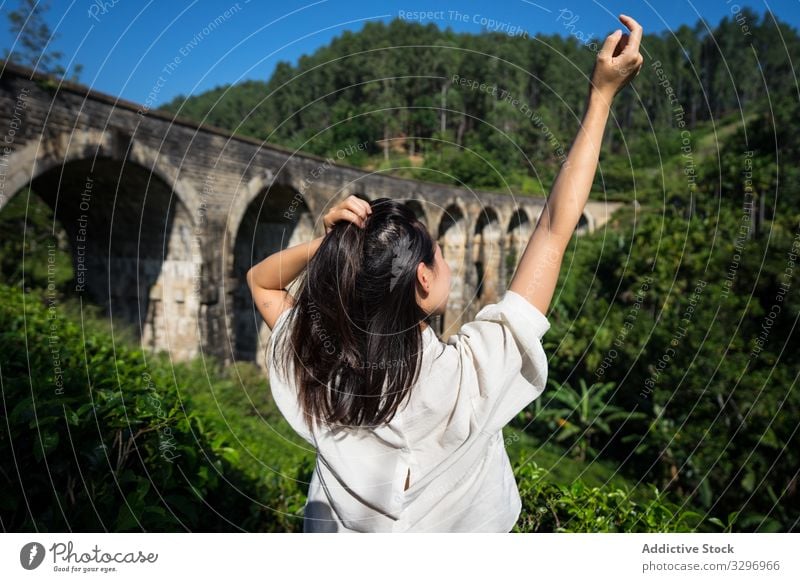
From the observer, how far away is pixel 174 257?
8.79 meters

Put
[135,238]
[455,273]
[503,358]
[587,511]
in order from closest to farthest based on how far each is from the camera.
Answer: [503,358] < [587,511] < [455,273] < [135,238]

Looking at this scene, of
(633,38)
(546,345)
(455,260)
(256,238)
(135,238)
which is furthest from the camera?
(256,238)

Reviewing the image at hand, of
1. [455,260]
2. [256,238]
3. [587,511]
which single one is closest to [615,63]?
[587,511]

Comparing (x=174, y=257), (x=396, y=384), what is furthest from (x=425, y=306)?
(x=174, y=257)

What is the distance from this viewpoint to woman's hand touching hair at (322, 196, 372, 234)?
124 cm

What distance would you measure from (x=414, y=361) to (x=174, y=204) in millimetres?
7605

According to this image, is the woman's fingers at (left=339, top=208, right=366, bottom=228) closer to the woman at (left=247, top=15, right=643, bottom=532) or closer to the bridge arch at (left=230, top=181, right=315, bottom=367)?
the woman at (left=247, top=15, right=643, bottom=532)

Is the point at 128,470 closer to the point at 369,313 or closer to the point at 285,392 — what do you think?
the point at 285,392

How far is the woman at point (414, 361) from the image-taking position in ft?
3.89

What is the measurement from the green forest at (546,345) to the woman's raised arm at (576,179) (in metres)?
0.33

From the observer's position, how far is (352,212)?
125 centimetres

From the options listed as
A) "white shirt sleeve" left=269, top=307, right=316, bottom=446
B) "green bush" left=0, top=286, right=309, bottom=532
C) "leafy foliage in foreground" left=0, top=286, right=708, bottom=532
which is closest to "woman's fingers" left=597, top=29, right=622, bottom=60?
"white shirt sleeve" left=269, top=307, right=316, bottom=446

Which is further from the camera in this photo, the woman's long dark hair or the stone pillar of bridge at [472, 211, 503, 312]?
the stone pillar of bridge at [472, 211, 503, 312]

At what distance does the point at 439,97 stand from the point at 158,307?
7.38 metres
